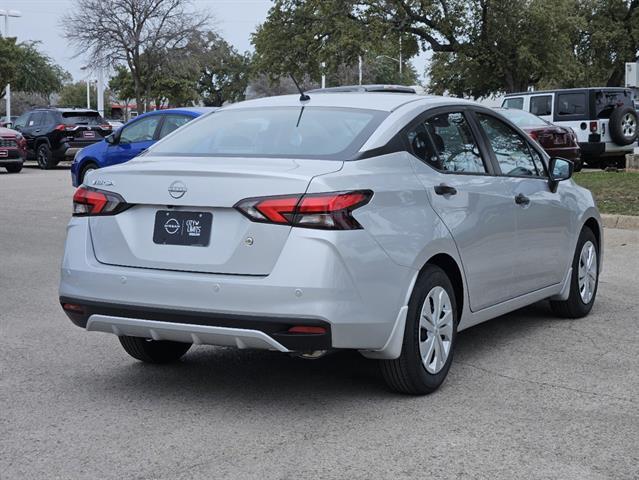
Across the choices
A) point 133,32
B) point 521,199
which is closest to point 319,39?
point 133,32

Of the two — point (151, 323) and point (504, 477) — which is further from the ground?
point (151, 323)

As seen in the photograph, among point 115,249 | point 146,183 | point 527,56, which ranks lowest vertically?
point 115,249

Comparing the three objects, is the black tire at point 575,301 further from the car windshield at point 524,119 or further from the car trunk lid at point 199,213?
the car windshield at point 524,119

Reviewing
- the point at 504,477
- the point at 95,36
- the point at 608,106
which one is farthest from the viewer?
the point at 95,36

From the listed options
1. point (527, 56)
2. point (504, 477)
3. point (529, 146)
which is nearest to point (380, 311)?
point (504, 477)

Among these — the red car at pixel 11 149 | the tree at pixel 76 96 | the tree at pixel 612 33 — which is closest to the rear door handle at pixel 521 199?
the red car at pixel 11 149

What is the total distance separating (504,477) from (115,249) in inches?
89.3

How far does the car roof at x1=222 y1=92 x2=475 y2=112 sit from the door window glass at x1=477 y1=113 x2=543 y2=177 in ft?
1.14

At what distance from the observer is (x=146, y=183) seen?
499cm

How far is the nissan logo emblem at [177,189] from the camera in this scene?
4.86 meters

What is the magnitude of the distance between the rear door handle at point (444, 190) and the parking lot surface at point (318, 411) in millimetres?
1060

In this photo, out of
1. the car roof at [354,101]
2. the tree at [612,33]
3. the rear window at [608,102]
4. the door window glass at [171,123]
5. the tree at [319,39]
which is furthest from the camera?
the tree at [612,33]

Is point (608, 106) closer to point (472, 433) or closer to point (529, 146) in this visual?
point (529, 146)

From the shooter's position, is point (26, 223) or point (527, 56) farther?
point (527, 56)
